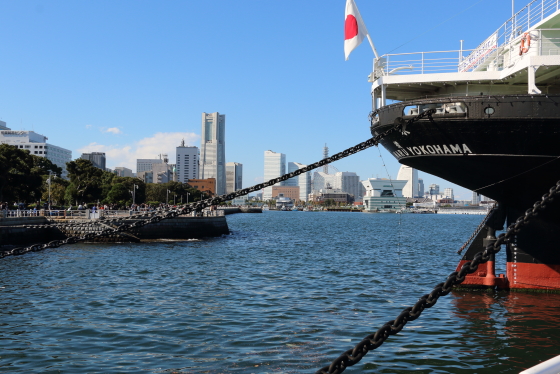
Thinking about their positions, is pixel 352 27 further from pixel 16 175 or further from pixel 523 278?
pixel 16 175

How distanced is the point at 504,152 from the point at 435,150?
6.69 ft

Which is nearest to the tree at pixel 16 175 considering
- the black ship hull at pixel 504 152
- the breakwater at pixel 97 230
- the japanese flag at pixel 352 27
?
the breakwater at pixel 97 230

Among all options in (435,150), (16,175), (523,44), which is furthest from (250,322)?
(16,175)

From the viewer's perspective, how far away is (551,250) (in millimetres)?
16438

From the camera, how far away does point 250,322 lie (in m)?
14.0

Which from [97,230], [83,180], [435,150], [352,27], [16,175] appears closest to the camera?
[435,150]

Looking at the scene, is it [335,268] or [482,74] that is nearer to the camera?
[482,74]

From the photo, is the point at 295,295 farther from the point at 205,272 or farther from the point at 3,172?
the point at 3,172

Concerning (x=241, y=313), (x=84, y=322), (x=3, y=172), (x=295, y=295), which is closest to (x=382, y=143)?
(x=295, y=295)

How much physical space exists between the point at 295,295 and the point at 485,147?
852cm

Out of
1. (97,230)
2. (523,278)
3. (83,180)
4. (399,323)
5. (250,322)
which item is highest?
(83,180)

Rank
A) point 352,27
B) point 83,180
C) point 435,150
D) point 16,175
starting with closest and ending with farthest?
point 435,150
point 352,27
point 16,175
point 83,180

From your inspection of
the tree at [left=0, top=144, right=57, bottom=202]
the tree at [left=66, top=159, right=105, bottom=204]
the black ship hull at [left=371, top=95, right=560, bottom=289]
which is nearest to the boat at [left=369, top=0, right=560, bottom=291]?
the black ship hull at [left=371, top=95, right=560, bottom=289]

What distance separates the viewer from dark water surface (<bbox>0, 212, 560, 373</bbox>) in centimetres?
1069
